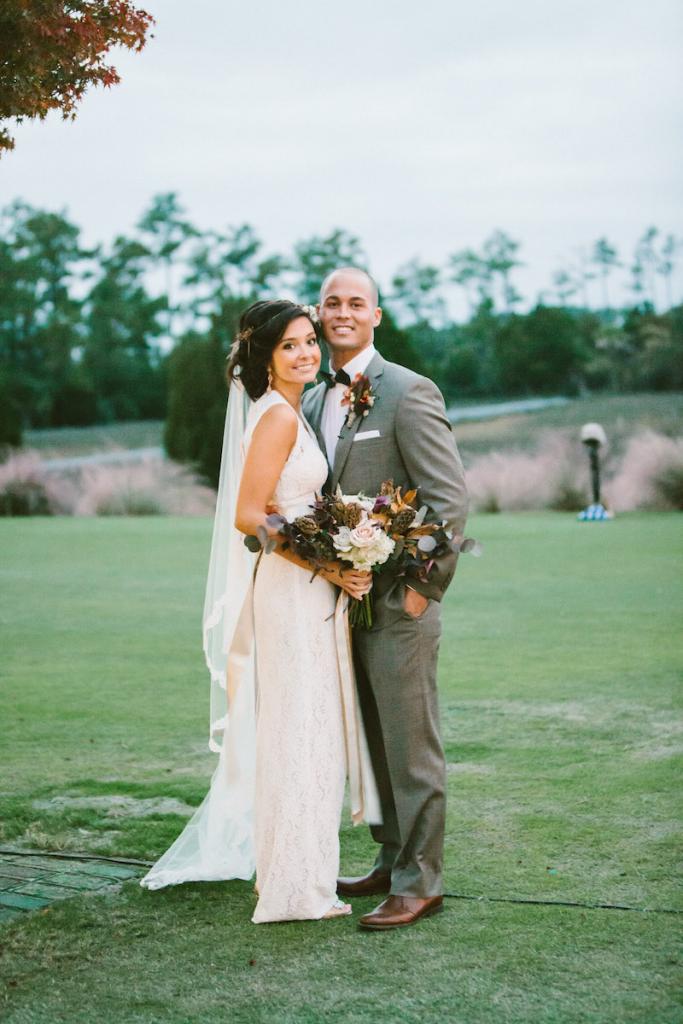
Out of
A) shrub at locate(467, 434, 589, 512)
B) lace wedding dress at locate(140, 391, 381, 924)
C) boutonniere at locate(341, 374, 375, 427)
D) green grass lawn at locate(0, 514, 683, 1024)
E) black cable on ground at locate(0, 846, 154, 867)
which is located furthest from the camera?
shrub at locate(467, 434, 589, 512)

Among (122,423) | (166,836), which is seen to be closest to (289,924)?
(166,836)

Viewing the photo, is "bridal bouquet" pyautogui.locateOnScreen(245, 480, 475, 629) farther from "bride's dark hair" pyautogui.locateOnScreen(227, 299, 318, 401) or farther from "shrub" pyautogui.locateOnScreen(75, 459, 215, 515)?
"shrub" pyautogui.locateOnScreen(75, 459, 215, 515)

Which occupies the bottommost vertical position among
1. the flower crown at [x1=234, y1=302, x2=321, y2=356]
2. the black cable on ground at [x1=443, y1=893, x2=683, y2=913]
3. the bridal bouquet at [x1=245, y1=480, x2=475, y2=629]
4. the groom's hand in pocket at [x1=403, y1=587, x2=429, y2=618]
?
the black cable on ground at [x1=443, y1=893, x2=683, y2=913]

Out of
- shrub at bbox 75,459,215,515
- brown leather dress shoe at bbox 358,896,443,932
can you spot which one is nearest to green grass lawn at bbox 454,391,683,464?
shrub at bbox 75,459,215,515

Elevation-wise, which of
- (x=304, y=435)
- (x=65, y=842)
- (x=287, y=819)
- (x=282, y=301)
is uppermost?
(x=282, y=301)

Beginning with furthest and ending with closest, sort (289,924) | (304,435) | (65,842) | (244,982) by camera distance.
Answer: (65,842), (304,435), (289,924), (244,982)

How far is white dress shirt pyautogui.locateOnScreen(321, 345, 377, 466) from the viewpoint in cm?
446

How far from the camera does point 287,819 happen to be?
13.7 ft

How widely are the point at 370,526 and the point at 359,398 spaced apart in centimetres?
53

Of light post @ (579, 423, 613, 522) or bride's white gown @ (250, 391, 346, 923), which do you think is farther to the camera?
light post @ (579, 423, 613, 522)

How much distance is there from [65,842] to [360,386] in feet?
7.24

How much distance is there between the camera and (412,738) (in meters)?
4.20

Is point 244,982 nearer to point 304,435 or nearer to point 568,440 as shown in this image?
point 304,435

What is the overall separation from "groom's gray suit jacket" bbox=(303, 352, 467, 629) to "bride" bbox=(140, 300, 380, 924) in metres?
0.12
